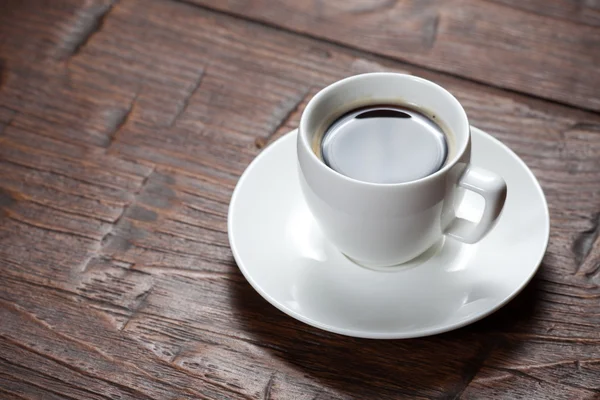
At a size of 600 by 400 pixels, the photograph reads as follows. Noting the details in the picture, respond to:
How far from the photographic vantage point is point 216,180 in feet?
2.63

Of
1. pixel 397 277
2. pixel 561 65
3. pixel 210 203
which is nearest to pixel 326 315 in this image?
pixel 397 277

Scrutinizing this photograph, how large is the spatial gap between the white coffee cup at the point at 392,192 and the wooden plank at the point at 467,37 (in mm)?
239

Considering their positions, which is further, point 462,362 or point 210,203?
point 210,203

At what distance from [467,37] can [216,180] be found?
39 cm

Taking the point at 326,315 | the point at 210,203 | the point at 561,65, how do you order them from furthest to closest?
the point at 561,65
the point at 210,203
the point at 326,315

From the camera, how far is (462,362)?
2.09 feet

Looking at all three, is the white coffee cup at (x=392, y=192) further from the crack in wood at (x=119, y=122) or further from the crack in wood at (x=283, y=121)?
the crack in wood at (x=119, y=122)

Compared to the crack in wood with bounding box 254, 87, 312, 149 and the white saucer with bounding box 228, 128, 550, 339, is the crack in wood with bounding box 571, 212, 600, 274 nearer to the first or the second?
the white saucer with bounding box 228, 128, 550, 339

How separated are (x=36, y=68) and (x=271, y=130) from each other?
1.04 ft

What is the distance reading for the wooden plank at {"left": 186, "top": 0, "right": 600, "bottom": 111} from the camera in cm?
89

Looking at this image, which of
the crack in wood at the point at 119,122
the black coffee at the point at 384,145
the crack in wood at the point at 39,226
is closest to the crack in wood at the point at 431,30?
the black coffee at the point at 384,145

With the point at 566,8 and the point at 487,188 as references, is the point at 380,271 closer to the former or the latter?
the point at 487,188

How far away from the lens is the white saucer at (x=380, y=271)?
0.63 m

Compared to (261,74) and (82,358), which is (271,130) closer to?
(261,74)
